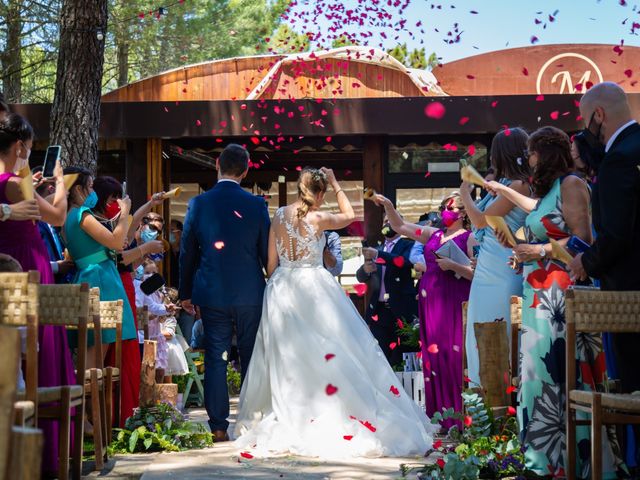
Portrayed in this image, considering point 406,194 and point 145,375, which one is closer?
point 145,375

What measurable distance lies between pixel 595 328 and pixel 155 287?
4714mm

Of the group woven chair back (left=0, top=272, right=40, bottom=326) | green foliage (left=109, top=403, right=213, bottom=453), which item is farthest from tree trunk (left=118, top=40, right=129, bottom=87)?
woven chair back (left=0, top=272, right=40, bottom=326)

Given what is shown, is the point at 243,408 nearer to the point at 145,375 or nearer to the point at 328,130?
the point at 145,375

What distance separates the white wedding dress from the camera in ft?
24.4

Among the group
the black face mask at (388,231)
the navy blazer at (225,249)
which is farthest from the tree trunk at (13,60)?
the navy blazer at (225,249)

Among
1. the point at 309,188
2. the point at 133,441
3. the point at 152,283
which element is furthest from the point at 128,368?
the point at 309,188

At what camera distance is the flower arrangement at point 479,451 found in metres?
5.68

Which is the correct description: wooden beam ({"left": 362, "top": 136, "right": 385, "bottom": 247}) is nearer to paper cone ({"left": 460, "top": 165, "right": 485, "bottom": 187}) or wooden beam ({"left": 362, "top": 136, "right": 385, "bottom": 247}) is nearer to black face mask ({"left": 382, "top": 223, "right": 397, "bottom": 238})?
black face mask ({"left": 382, "top": 223, "right": 397, "bottom": 238})

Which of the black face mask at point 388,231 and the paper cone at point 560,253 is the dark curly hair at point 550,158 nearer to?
the paper cone at point 560,253

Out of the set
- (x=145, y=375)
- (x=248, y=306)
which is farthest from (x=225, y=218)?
(x=145, y=375)

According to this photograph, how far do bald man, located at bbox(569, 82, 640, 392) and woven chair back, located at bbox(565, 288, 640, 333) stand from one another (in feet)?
0.55

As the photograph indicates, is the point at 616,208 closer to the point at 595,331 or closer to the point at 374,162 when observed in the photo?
the point at 595,331

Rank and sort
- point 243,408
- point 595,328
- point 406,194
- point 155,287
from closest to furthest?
point 595,328, point 243,408, point 155,287, point 406,194

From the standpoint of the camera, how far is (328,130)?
1417 centimetres
